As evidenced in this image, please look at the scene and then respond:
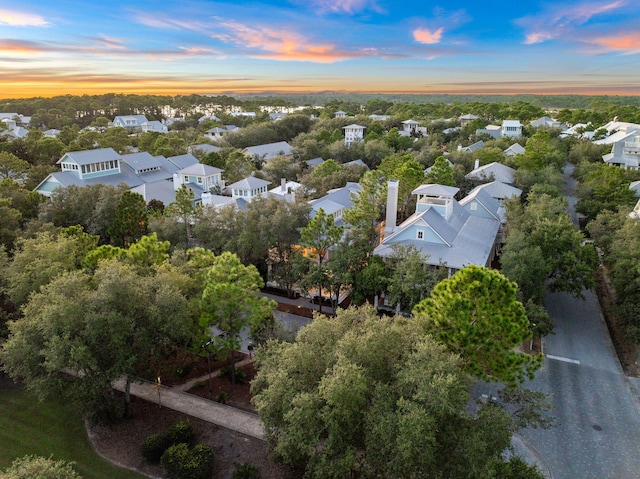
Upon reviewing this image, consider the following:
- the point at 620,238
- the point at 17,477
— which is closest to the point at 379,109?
the point at 620,238

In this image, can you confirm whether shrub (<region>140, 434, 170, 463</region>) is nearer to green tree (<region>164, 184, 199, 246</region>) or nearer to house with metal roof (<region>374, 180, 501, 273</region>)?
green tree (<region>164, 184, 199, 246</region>)

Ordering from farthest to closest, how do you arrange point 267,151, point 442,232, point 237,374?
1. point 267,151
2. point 442,232
3. point 237,374

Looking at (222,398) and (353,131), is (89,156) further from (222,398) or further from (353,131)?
(353,131)

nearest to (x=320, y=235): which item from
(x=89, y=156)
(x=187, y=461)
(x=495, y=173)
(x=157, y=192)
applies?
(x=187, y=461)

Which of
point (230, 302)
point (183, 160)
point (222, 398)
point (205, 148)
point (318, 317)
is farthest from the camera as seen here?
point (205, 148)

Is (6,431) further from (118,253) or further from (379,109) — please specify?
(379,109)

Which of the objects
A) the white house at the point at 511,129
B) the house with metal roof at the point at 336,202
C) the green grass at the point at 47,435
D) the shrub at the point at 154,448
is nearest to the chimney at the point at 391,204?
the house with metal roof at the point at 336,202
